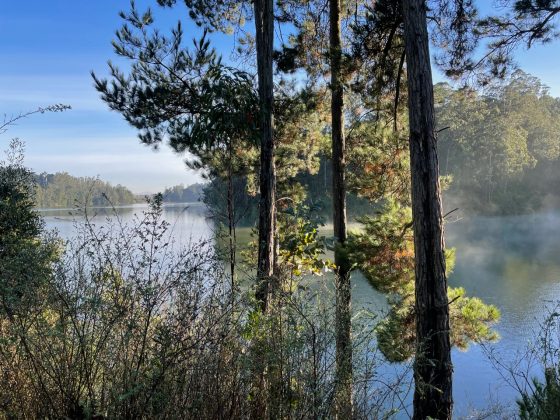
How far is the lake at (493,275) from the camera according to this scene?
313 centimetres

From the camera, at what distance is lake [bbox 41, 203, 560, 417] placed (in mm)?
3134

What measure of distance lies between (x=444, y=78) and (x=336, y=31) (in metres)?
1.66

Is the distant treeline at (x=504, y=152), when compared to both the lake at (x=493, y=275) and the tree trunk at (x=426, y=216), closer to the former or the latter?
the lake at (x=493, y=275)

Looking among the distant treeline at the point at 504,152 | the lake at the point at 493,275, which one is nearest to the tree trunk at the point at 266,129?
the lake at the point at 493,275

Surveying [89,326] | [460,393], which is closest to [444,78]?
[89,326]

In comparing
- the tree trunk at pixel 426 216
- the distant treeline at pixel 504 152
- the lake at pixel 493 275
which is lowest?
the lake at pixel 493 275

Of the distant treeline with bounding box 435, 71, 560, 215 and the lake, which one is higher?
the distant treeline with bounding box 435, 71, 560, 215

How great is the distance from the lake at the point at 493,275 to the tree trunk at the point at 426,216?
515mm

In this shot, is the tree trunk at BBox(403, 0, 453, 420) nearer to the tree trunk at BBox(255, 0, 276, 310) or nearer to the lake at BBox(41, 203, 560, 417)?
the lake at BBox(41, 203, 560, 417)

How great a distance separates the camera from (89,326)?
175cm

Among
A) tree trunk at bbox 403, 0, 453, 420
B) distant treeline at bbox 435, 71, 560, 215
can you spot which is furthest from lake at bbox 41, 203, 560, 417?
distant treeline at bbox 435, 71, 560, 215

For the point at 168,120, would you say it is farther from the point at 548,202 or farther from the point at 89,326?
the point at 548,202

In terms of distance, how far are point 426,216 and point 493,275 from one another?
46.8ft

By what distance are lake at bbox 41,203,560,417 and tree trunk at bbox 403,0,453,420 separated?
0.51m
